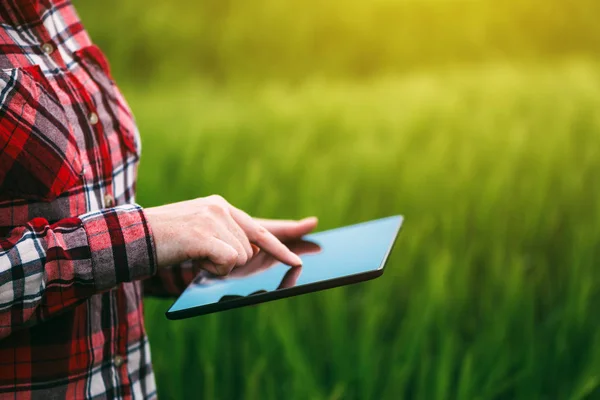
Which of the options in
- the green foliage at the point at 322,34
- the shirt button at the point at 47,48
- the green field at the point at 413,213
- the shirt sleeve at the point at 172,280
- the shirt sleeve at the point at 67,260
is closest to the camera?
the shirt sleeve at the point at 67,260

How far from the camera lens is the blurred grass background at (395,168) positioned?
3.46ft

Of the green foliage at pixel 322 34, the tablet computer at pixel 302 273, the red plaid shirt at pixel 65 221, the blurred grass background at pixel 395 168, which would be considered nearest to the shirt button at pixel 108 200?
the red plaid shirt at pixel 65 221

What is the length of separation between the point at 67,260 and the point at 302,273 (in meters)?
0.19

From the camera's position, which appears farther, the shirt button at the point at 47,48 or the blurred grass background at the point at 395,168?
the blurred grass background at the point at 395,168

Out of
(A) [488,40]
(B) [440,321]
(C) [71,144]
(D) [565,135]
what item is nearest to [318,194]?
(B) [440,321]

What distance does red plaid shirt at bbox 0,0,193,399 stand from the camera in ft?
1.77

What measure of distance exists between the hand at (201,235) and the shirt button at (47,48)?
0.19 metres

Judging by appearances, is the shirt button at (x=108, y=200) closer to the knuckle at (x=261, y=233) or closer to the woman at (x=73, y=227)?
the woman at (x=73, y=227)

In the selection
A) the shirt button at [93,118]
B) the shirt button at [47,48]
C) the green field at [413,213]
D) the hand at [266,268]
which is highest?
the shirt button at [47,48]

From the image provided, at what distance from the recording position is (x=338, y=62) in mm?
1741

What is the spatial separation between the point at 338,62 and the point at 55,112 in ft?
3.96

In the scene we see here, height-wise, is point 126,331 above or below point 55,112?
below

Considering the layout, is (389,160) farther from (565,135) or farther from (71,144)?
(71,144)

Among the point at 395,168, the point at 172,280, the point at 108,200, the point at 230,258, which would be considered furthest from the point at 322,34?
the point at 230,258
